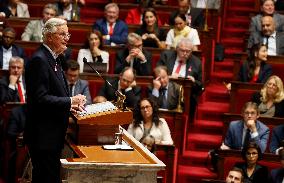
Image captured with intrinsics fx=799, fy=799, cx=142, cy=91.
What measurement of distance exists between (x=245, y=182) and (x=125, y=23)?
1.73m

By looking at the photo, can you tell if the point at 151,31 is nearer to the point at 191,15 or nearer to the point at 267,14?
the point at 191,15

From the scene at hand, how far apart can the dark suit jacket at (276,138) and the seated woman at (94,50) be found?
1.12m

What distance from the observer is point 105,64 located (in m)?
4.28

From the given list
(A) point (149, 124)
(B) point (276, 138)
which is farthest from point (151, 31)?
(B) point (276, 138)

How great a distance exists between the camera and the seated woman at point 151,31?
468cm

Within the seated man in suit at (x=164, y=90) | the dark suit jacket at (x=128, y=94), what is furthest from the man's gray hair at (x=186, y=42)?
the dark suit jacket at (x=128, y=94)

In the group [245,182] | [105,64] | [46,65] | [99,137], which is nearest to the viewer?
[46,65]

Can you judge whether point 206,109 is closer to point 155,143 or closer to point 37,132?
point 155,143

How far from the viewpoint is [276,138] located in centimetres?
379

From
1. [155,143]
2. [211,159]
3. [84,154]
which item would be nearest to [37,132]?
[84,154]

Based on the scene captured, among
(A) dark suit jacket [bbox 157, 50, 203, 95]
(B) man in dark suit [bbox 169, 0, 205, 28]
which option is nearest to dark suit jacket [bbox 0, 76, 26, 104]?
(A) dark suit jacket [bbox 157, 50, 203, 95]

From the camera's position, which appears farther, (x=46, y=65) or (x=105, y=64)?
(x=105, y=64)

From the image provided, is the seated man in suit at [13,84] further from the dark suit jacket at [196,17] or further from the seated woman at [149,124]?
the dark suit jacket at [196,17]

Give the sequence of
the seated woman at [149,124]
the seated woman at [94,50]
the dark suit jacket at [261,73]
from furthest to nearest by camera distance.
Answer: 1. the seated woman at [94,50]
2. the dark suit jacket at [261,73]
3. the seated woman at [149,124]
